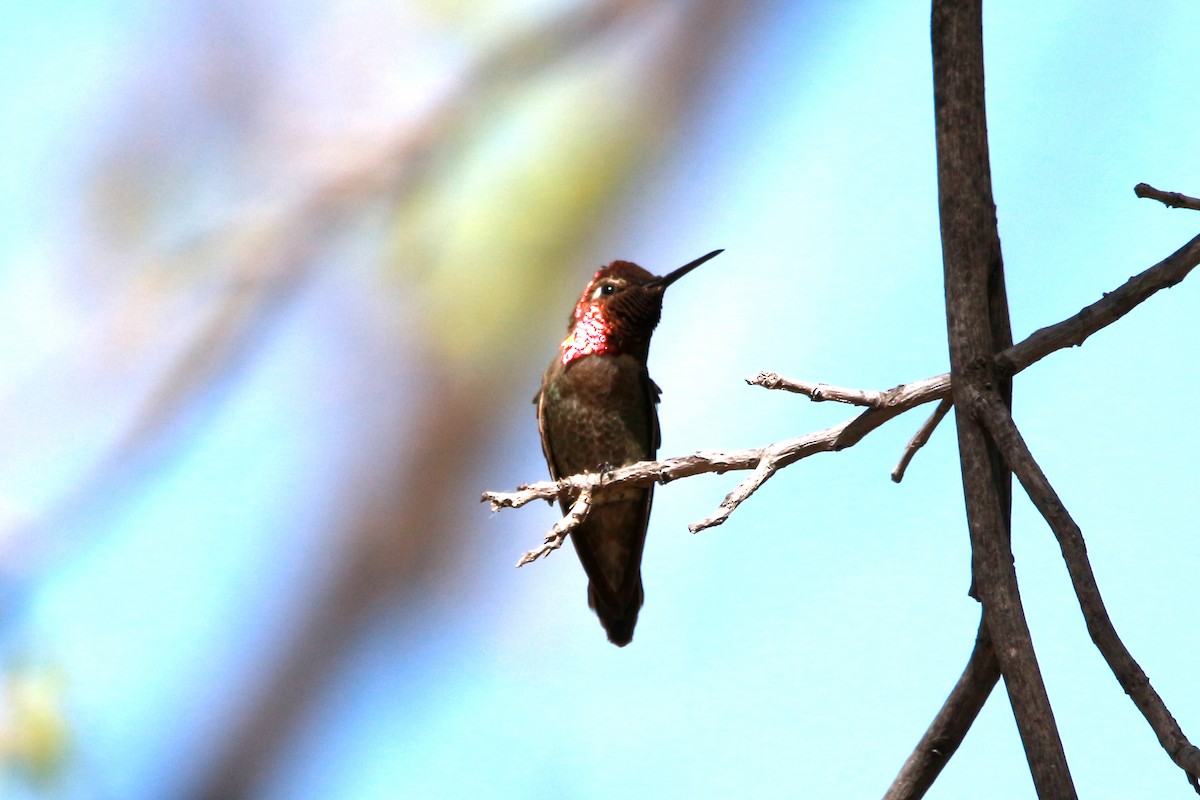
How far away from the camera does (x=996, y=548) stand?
211cm

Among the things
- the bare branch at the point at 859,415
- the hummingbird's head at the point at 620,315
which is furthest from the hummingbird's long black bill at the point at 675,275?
the bare branch at the point at 859,415

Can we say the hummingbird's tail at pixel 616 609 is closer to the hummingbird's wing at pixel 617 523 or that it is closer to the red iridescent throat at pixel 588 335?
the hummingbird's wing at pixel 617 523

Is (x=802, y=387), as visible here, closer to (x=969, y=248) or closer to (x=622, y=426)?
(x=969, y=248)

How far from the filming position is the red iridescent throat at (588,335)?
510 cm

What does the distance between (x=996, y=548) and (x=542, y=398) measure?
321cm

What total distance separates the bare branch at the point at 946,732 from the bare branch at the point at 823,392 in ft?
1.98

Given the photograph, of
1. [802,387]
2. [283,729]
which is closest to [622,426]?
[283,729]

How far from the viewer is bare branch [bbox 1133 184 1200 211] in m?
2.31

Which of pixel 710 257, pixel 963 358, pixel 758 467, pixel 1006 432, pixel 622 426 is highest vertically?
pixel 710 257

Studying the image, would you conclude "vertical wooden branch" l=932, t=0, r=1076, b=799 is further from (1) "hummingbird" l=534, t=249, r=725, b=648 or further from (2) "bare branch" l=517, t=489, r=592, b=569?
(1) "hummingbird" l=534, t=249, r=725, b=648

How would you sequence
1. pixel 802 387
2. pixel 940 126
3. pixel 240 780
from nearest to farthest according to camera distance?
pixel 940 126 < pixel 802 387 < pixel 240 780

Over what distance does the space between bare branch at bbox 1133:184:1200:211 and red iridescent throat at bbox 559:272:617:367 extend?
116 inches

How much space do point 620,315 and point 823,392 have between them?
255 centimetres

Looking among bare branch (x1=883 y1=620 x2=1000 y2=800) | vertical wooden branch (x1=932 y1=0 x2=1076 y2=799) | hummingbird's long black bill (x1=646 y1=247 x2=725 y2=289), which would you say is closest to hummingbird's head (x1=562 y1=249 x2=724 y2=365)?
hummingbird's long black bill (x1=646 y1=247 x2=725 y2=289)
